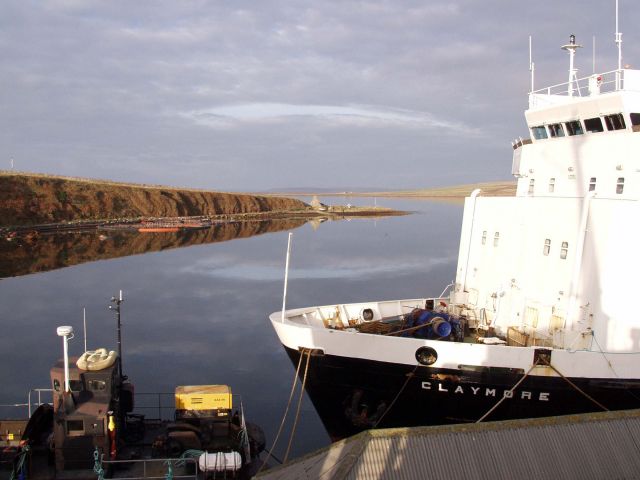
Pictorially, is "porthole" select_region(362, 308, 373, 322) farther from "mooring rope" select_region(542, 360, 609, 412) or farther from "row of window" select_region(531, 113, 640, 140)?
"row of window" select_region(531, 113, 640, 140)

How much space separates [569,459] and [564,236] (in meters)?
8.80

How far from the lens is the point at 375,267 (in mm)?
62531

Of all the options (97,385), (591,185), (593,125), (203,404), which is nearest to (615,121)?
(593,125)

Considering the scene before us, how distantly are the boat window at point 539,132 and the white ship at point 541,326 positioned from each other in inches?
16.7

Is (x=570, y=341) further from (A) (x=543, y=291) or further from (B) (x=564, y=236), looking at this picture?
(B) (x=564, y=236)

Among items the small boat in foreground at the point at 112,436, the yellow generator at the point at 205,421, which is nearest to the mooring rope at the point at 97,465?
the small boat in foreground at the point at 112,436

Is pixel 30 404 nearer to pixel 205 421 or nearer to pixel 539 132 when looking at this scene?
pixel 205 421

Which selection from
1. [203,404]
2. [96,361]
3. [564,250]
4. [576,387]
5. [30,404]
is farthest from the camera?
[30,404]

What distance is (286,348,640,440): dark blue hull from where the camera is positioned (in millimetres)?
15984

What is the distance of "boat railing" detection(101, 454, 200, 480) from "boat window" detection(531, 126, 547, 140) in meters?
14.4

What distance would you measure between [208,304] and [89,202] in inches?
3212

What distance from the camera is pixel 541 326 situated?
57.7ft

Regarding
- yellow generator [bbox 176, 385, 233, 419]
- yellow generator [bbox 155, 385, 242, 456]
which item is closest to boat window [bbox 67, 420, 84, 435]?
yellow generator [bbox 155, 385, 242, 456]

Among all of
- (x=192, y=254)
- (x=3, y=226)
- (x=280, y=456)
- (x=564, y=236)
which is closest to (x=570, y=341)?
(x=564, y=236)
